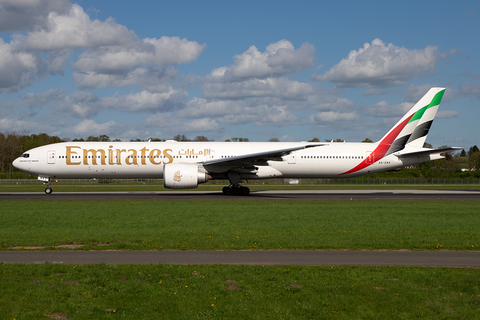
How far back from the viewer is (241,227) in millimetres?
15055

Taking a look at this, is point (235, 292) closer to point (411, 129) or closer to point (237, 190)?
point (237, 190)

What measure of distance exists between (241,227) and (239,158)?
1418cm

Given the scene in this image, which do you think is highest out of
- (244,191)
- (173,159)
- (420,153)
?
(420,153)

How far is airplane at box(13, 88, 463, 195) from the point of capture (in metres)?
31.1

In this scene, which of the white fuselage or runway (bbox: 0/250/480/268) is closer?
runway (bbox: 0/250/480/268)

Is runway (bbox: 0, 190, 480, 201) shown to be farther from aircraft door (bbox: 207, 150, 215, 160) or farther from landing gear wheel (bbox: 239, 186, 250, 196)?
aircraft door (bbox: 207, 150, 215, 160)

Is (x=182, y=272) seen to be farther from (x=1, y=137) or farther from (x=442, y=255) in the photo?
(x=1, y=137)

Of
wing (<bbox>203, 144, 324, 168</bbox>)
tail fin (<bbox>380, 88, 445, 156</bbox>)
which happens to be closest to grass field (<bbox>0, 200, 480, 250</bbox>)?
wing (<bbox>203, 144, 324, 168</bbox>)

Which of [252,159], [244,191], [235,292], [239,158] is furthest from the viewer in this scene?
[244,191]

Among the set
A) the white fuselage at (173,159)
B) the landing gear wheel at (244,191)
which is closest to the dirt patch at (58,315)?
the white fuselage at (173,159)

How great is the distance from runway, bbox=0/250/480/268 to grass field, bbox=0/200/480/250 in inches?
30.0

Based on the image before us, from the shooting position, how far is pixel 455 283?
25.2ft

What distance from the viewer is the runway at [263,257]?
9.58 m

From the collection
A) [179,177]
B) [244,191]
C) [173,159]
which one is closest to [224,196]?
[244,191]
